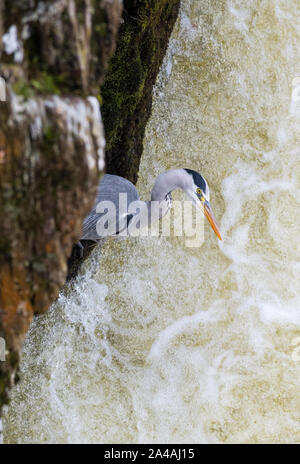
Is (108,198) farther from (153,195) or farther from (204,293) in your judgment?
(204,293)

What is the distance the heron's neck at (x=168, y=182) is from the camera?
2914mm

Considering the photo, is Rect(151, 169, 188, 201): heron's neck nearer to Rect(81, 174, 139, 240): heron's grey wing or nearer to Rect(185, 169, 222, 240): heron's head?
Rect(185, 169, 222, 240): heron's head

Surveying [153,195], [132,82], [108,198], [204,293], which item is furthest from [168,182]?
[204,293]

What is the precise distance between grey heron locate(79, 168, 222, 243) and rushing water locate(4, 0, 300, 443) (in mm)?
965

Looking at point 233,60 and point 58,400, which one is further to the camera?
point 233,60

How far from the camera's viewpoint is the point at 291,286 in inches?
163

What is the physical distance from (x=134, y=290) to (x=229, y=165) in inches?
60.3

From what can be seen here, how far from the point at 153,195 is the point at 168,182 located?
0.57ft

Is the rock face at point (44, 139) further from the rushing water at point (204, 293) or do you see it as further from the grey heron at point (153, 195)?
the rushing water at point (204, 293)

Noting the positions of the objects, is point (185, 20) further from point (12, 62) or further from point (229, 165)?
point (12, 62)

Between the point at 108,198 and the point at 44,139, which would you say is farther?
the point at 108,198

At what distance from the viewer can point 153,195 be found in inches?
121

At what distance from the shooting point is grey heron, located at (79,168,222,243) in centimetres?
288

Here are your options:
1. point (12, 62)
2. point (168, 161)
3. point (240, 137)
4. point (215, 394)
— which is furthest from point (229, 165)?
point (12, 62)
